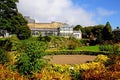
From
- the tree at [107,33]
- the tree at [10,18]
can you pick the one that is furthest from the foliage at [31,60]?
the tree at [107,33]

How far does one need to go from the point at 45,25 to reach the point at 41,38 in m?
54.6

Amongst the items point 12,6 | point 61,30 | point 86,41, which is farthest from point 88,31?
point 12,6

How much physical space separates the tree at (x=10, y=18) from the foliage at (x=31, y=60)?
23.5m

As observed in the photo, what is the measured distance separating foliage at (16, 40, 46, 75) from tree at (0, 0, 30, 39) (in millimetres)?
23465

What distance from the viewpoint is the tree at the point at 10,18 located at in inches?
1518

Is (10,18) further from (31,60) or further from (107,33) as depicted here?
(107,33)

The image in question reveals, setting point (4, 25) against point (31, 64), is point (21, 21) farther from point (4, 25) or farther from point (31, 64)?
point (31, 64)

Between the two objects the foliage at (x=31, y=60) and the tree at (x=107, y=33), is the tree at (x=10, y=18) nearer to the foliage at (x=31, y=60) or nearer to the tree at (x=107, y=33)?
the foliage at (x=31, y=60)

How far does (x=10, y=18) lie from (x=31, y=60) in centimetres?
2567

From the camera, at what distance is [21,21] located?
40031mm

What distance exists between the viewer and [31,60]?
1490cm

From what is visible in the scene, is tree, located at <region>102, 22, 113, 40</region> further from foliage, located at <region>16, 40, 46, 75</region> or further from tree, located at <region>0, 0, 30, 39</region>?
foliage, located at <region>16, 40, 46, 75</region>

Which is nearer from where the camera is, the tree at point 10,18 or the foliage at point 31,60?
the foliage at point 31,60

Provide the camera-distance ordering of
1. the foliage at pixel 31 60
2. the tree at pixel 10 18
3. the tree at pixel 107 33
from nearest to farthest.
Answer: the foliage at pixel 31 60 < the tree at pixel 10 18 < the tree at pixel 107 33
